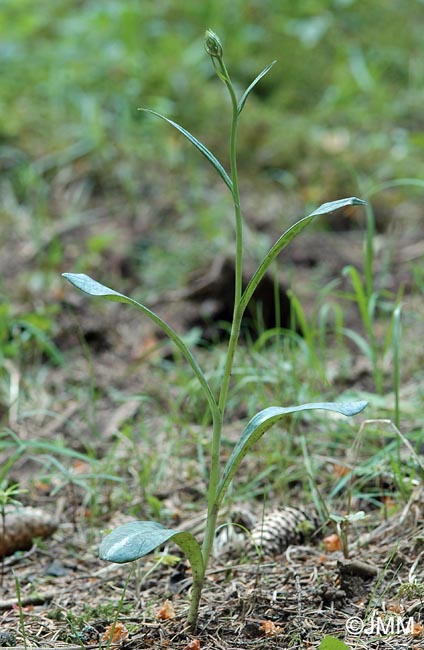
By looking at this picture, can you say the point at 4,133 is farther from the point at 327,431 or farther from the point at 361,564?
the point at 361,564

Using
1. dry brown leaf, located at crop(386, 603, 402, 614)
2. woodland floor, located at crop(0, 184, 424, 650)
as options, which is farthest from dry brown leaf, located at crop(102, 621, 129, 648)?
dry brown leaf, located at crop(386, 603, 402, 614)

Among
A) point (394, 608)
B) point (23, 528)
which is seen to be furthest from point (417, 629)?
point (23, 528)

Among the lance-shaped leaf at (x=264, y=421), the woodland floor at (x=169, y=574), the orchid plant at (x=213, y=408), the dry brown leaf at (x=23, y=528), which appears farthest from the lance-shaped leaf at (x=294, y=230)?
the dry brown leaf at (x=23, y=528)

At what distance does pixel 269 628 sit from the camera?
4.21ft

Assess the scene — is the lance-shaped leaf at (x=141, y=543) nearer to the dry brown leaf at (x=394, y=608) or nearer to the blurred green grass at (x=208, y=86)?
the dry brown leaf at (x=394, y=608)

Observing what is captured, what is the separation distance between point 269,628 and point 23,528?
24.9 inches

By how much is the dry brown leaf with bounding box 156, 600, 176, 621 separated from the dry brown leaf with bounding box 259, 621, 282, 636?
0.16 m

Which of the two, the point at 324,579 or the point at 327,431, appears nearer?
the point at 324,579

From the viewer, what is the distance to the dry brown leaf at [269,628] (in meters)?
1.27

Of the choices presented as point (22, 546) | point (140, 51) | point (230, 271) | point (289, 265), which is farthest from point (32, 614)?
point (140, 51)

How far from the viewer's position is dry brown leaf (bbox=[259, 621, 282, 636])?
4.18ft

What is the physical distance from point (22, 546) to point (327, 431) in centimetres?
82

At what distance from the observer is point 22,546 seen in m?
1.67

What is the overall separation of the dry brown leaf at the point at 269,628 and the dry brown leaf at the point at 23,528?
60 centimetres
